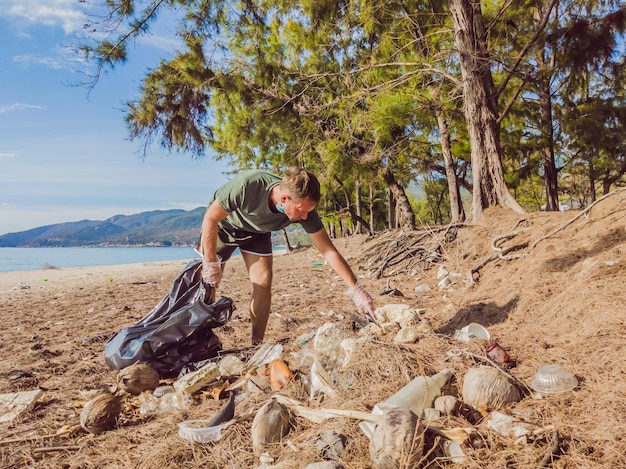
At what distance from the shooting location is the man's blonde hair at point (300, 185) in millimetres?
2791

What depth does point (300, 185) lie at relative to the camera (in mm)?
2791

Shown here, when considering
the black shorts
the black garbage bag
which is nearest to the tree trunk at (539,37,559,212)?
the black shorts

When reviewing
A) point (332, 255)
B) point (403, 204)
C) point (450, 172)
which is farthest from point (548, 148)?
point (332, 255)

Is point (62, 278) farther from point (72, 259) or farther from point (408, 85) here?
point (72, 259)

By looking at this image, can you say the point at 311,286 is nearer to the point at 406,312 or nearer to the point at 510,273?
the point at 510,273

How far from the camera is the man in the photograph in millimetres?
2902

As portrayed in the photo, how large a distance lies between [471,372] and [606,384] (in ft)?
2.12

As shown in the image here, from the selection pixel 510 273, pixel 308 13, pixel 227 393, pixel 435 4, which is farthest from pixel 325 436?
pixel 435 4

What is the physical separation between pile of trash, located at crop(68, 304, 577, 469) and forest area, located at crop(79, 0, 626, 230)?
14.6ft

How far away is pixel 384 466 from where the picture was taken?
61.2 inches

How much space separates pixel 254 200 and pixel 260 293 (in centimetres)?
102

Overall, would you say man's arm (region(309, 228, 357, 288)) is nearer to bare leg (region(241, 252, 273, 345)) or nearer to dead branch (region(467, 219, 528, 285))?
bare leg (region(241, 252, 273, 345))

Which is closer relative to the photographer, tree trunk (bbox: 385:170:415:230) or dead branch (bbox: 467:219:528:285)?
dead branch (bbox: 467:219:528:285)

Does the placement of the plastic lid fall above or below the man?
below
